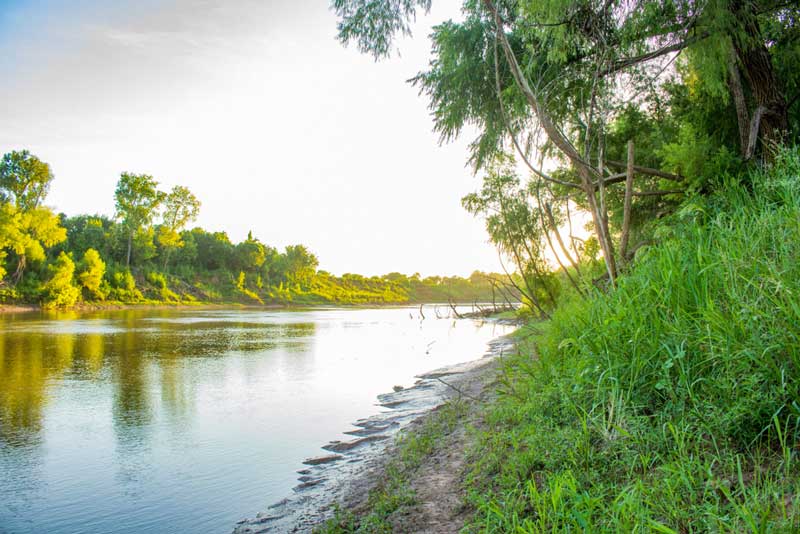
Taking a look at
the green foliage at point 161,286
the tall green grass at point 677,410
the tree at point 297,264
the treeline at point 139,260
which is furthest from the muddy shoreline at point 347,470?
the tree at point 297,264

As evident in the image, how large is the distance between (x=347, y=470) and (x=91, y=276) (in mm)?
53201

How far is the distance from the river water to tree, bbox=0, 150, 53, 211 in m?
39.3

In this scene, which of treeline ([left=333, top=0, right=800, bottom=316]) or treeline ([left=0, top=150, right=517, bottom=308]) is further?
treeline ([left=0, top=150, right=517, bottom=308])

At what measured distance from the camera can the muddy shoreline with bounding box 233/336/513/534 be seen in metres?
4.15

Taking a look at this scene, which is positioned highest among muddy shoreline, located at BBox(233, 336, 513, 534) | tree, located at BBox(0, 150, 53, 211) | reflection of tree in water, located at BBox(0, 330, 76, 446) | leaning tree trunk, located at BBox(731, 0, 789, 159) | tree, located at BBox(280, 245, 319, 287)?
tree, located at BBox(0, 150, 53, 211)

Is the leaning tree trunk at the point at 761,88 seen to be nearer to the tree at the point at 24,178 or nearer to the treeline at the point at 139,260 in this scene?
the treeline at the point at 139,260

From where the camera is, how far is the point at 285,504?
4.54m

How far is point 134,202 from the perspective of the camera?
60.4 metres

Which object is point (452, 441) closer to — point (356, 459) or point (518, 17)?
point (356, 459)

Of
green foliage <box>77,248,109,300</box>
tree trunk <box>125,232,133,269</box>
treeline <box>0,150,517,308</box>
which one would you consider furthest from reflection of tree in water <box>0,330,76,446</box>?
tree trunk <box>125,232,133,269</box>

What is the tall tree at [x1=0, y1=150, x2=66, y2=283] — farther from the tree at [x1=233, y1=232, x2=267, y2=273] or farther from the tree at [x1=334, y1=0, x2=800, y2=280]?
the tree at [x1=334, y1=0, x2=800, y2=280]

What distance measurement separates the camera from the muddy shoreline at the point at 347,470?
415cm

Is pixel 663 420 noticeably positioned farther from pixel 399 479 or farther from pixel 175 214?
pixel 175 214

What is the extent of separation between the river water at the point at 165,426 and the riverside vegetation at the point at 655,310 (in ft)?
6.25
